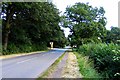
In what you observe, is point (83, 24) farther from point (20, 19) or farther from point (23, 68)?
point (23, 68)

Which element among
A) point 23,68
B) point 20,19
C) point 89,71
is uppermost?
point 20,19

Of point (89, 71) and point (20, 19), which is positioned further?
point (20, 19)

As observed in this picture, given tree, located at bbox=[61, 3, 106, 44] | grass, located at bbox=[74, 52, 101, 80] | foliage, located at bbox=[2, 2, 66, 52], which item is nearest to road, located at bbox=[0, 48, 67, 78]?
grass, located at bbox=[74, 52, 101, 80]

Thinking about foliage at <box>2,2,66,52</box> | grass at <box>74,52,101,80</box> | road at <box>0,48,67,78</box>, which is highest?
foliage at <box>2,2,66,52</box>

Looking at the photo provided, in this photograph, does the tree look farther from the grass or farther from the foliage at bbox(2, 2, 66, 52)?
the grass

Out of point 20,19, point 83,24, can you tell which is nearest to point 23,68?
point 20,19

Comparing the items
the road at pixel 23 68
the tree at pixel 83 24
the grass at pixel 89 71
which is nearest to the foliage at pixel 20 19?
the road at pixel 23 68

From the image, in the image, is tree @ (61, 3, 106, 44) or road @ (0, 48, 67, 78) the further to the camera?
tree @ (61, 3, 106, 44)

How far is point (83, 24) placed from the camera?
7806cm

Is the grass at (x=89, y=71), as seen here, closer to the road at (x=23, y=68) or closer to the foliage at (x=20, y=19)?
the road at (x=23, y=68)

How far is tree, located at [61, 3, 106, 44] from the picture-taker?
7706 centimetres

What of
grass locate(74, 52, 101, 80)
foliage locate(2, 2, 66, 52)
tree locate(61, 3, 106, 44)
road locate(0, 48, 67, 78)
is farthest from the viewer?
tree locate(61, 3, 106, 44)

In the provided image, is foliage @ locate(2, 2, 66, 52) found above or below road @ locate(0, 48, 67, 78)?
above

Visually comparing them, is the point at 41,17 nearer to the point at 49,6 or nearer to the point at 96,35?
the point at 49,6
